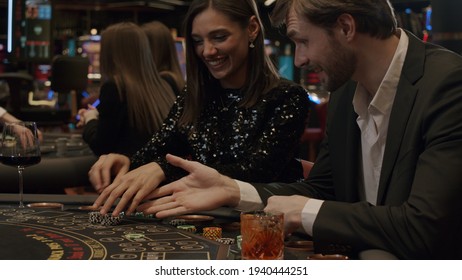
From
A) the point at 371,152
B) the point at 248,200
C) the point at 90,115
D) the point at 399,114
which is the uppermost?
the point at 399,114

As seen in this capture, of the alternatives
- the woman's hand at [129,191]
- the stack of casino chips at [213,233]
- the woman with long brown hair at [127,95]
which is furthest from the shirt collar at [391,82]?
the woman with long brown hair at [127,95]

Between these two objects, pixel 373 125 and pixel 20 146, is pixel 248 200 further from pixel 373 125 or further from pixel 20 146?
pixel 20 146

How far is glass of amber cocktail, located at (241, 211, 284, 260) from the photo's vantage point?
1.27m

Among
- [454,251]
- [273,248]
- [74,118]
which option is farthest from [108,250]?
[74,118]

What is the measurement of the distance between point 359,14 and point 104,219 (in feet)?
2.54

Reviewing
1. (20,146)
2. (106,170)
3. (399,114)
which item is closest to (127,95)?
(106,170)

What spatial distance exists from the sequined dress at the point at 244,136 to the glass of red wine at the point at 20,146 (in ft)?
1.25

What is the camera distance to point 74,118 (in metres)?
7.58

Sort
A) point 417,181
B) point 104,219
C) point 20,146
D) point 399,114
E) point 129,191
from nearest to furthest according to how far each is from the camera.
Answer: point 417,181 < point 399,114 < point 104,219 < point 129,191 < point 20,146

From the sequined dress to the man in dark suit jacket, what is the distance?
29cm

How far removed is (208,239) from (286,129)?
83 centimetres

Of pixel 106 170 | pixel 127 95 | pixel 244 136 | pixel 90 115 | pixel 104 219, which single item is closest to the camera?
pixel 104 219

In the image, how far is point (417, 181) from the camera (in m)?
1.40
